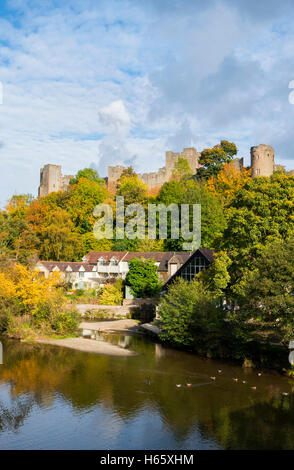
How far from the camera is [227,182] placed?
5819 centimetres

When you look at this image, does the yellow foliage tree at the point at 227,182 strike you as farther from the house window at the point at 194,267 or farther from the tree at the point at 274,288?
the tree at the point at 274,288

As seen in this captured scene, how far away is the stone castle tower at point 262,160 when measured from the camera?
6125cm

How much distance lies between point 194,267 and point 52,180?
2092 inches

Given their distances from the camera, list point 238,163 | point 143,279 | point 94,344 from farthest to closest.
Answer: point 238,163
point 143,279
point 94,344

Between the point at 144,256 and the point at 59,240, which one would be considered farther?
the point at 59,240

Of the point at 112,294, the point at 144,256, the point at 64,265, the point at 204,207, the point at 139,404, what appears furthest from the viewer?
the point at 64,265

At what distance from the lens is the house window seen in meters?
36.4

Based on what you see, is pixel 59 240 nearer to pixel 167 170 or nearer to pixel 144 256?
pixel 144 256

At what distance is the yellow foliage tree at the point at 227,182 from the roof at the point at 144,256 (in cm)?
1138

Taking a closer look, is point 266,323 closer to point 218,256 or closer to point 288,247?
point 288,247

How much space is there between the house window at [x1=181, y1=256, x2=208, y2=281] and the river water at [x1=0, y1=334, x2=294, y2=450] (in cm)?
1012

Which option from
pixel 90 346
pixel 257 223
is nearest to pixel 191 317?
pixel 257 223

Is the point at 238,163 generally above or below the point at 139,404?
above

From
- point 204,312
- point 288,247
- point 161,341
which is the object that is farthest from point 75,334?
point 288,247
